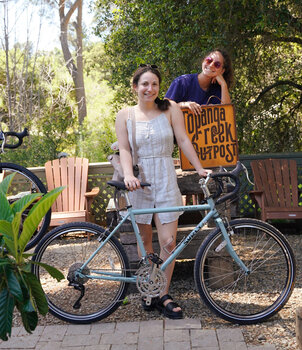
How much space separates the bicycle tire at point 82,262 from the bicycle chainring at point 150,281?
0.48 ft

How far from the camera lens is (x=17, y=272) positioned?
263 centimetres

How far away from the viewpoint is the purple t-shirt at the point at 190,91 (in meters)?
4.31

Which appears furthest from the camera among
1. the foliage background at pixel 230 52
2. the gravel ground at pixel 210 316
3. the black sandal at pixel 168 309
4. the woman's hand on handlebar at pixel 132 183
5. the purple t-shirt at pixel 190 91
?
the foliage background at pixel 230 52

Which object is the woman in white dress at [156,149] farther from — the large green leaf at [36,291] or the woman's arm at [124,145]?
the large green leaf at [36,291]

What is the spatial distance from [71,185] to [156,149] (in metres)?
3.51

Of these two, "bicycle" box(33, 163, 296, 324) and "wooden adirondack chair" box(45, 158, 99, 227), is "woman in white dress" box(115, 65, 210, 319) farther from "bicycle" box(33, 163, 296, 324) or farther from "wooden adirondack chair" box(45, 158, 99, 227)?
"wooden adirondack chair" box(45, 158, 99, 227)

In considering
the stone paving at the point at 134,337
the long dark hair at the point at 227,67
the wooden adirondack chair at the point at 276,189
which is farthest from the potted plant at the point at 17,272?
the wooden adirondack chair at the point at 276,189

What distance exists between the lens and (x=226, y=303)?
13.4 ft

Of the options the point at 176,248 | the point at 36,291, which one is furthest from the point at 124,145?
the point at 36,291

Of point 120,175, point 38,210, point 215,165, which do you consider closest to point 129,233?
point 120,175

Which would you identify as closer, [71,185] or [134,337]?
[134,337]

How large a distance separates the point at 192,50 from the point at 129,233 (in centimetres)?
338

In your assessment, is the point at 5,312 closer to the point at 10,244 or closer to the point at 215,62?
the point at 10,244

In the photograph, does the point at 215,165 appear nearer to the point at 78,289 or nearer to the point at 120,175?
the point at 120,175
